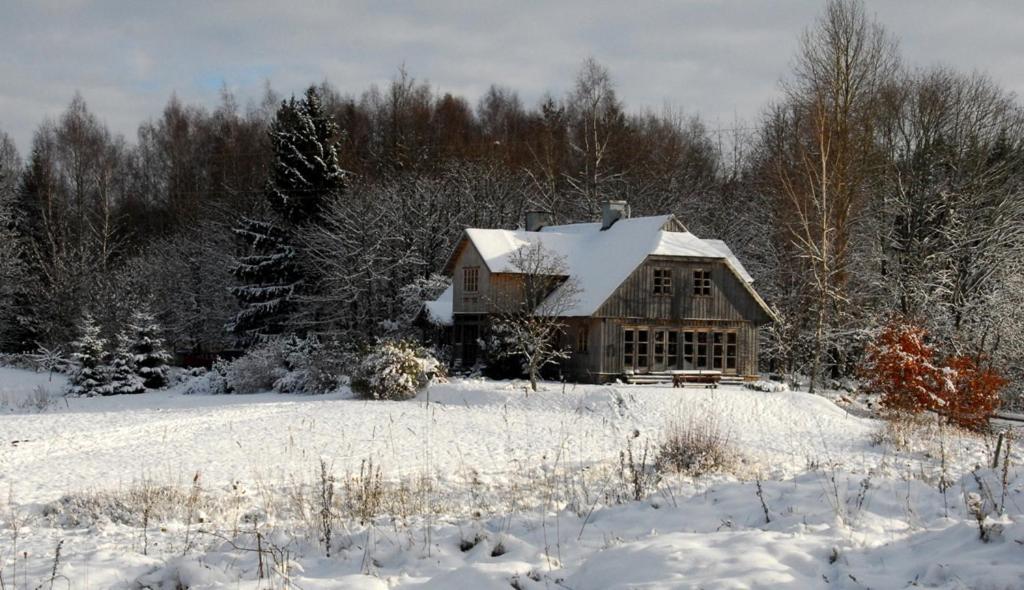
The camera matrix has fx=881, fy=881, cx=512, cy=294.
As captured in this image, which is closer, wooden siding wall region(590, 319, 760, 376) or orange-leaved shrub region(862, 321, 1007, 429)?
orange-leaved shrub region(862, 321, 1007, 429)

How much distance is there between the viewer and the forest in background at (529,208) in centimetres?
3212

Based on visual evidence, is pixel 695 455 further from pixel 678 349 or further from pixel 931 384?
pixel 678 349

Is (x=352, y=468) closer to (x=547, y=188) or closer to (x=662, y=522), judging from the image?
(x=662, y=522)

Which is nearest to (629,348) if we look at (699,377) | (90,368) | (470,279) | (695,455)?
(699,377)

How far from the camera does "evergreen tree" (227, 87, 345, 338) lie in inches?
1628

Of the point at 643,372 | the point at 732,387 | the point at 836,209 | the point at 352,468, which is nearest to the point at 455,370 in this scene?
the point at 643,372

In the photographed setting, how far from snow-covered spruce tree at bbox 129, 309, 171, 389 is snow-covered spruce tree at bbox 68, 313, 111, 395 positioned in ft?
5.65

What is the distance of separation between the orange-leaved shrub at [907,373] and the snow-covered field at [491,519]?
4985 millimetres

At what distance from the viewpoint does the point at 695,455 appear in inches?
449

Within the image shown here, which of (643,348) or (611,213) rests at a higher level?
(611,213)

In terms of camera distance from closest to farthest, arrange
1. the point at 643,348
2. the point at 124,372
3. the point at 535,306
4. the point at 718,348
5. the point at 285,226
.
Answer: the point at 535,306, the point at 643,348, the point at 718,348, the point at 124,372, the point at 285,226

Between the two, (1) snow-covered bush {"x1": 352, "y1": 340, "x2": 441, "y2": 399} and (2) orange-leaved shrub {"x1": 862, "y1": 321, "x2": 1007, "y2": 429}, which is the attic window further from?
(2) orange-leaved shrub {"x1": 862, "y1": 321, "x2": 1007, "y2": 429}

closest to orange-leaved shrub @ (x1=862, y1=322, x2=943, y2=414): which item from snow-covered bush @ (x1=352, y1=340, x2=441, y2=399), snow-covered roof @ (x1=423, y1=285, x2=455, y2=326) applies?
snow-covered bush @ (x1=352, y1=340, x2=441, y2=399)

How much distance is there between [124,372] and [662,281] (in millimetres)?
20886
